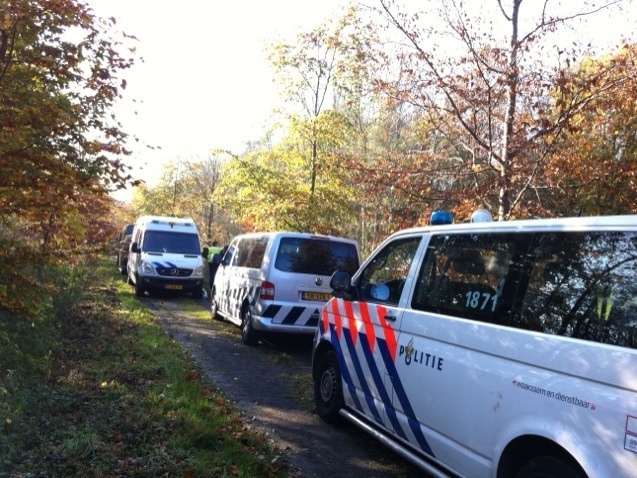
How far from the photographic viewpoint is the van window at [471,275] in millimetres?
3520

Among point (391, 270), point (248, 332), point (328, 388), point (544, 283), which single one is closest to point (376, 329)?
point (391, 270)

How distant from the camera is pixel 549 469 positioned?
2.86 metres

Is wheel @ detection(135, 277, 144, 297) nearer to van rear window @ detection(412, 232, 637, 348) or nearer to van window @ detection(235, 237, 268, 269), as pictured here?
van window @ detection(235, 237, 268, 269)

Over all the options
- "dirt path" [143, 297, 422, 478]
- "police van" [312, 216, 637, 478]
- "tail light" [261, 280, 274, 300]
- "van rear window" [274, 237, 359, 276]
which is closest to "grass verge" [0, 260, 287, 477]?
"dirt path" [143, 297, 422, 478]

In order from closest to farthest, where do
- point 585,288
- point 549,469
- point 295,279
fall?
point 549,469 → point 585,288 → point 295,279

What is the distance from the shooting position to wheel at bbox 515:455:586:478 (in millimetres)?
2721

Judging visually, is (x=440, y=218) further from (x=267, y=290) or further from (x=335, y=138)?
(x=335, y=138)

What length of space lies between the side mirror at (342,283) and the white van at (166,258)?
10880 millimetres

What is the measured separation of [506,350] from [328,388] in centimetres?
289

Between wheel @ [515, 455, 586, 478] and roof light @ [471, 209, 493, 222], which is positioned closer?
wheel @ [515, 455, 586, 478]

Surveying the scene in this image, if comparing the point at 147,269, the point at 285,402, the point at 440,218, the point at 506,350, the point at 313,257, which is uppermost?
the point at 440,218

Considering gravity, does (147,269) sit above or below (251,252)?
below

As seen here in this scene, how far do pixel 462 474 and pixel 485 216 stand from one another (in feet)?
6.58

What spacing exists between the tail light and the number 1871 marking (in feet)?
18.4
